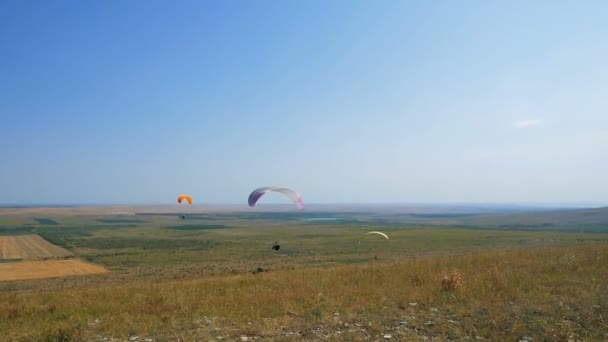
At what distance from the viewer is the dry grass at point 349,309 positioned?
7.95m

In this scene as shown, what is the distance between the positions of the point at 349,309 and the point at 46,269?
50446 mm

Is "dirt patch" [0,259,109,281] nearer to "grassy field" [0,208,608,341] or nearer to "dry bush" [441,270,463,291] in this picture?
"grassy field" [0,208,608,341]

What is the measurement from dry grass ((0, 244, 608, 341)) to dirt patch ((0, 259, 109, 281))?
3406 cm

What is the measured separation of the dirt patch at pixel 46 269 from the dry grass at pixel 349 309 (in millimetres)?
34059

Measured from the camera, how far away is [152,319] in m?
9.43

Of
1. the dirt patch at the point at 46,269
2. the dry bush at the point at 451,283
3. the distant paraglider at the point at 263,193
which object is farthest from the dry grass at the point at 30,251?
the dry bush at the point at 451,283

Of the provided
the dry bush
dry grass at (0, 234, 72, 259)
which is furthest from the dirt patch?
the dry bush

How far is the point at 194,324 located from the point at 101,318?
2.79 m

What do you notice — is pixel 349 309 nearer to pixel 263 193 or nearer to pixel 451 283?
pixel 451 283

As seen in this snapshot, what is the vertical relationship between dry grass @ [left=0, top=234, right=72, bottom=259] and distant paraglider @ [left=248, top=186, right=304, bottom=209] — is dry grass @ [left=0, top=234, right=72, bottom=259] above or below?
below

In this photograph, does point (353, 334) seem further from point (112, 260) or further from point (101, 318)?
point (112, 260)

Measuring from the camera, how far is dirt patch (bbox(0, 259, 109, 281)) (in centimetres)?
4322

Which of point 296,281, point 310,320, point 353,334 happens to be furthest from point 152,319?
point 296,281

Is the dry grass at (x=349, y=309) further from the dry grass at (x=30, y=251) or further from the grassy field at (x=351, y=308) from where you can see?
the dry grass at (x=30, y=251)
